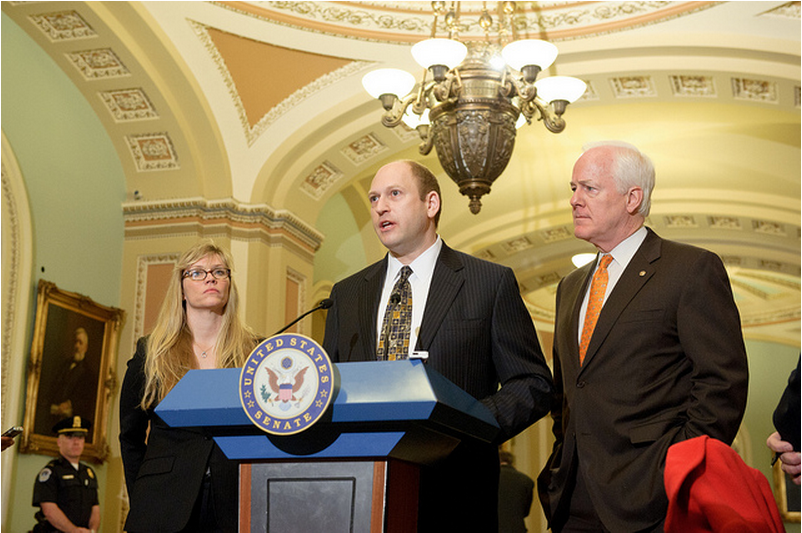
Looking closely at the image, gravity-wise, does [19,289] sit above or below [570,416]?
above

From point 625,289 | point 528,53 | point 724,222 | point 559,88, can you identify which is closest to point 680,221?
point 724,222

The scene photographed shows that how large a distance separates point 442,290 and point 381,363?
72cm

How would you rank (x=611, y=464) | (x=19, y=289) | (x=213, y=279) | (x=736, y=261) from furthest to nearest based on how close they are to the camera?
1. (x=736, y=261)
2. (x=19, y=289)
3. (x=213, y=279)
4. (x=611, y=464)

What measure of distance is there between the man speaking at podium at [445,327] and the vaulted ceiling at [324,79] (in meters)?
5.40

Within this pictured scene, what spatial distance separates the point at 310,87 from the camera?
855 centimetres

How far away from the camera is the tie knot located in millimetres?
2637

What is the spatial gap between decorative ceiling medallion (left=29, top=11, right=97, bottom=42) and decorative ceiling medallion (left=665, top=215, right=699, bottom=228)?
8.00m

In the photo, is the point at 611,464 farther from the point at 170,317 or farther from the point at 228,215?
the point at 228,215

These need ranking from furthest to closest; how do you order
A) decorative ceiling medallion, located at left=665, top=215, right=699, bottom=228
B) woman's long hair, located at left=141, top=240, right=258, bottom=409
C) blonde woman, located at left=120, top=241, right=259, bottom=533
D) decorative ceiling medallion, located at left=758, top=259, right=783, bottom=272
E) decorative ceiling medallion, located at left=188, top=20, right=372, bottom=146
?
1. decorative ceiling medallion, located at left=758, top=259, right=783, bottom=272
2. decorative ceiling medallion, located at left=665, top=215, right=699, bottom=228
3. decorative ceiling medallion, located at left=188, top=20, right=372, bottom=146
4. woman's long hair, located at left=141, top=240, right=258, bottom=409
5. blonde woman, located at left=120, top=241, right=259, bottom=533

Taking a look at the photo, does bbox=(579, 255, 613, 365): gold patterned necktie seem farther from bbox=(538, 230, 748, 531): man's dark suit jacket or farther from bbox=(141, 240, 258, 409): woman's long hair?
bbox=(141, 240, 258, 409): woman's long hair

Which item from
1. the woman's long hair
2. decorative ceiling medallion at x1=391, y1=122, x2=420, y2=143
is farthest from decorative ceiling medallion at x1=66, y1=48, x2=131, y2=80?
the woman's long hair

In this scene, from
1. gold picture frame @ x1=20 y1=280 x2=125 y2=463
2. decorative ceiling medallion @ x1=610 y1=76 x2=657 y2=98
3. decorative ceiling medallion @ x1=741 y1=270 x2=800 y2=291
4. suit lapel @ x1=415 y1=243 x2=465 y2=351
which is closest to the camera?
suit lapel @ x1=415 y1=243 x2=465 y2=351

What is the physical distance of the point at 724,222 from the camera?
12.5 meters

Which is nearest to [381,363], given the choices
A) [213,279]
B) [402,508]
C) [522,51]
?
[402,508]
